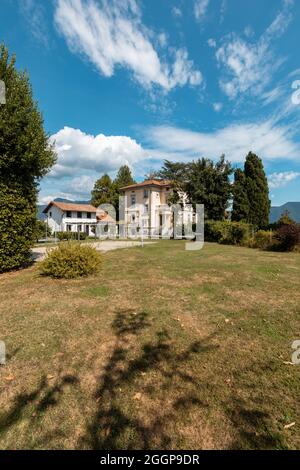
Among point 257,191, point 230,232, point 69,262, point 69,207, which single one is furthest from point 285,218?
point 69,207

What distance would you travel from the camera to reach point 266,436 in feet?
6.95

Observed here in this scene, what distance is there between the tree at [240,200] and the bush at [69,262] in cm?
2049

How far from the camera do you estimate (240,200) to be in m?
25.1

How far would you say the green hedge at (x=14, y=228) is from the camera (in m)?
7.60

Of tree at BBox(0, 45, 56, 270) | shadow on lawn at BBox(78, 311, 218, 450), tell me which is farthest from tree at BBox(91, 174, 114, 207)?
shadow on lawn at BBox(78, 311, 218, 450)

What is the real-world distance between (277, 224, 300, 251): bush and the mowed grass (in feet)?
28.7

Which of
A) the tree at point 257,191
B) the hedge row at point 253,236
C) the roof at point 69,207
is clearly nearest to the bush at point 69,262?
the hedge row at point 253,236

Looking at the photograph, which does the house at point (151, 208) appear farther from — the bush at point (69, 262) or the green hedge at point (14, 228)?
the bush at point (69, 262)

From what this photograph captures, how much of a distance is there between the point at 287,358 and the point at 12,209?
8089 mm

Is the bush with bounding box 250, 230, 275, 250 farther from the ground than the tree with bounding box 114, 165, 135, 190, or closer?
closer

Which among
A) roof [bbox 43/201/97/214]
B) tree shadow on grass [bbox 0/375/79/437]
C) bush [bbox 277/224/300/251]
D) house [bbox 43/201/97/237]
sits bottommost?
tree shadow on grass [bbox 0/375/79/437]

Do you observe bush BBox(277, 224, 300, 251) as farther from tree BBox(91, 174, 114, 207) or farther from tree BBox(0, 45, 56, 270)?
tree BBox(91, 174, 114, 207)

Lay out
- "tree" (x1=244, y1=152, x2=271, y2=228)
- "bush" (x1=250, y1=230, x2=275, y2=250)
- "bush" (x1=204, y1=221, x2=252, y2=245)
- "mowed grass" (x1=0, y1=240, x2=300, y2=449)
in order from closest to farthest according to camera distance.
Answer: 1. "mowed grass" (x1=0, y1=240, x2=300, y2=449)
2. "bush" (x1=250, y1=230, x2=275, y2=250)
3. "bush" (x1=204, y1=221, x2=252, y2=245)
4. "tree" (x1=244, y1=152, x2=271, y2=228)

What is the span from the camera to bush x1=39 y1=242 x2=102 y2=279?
715cm
